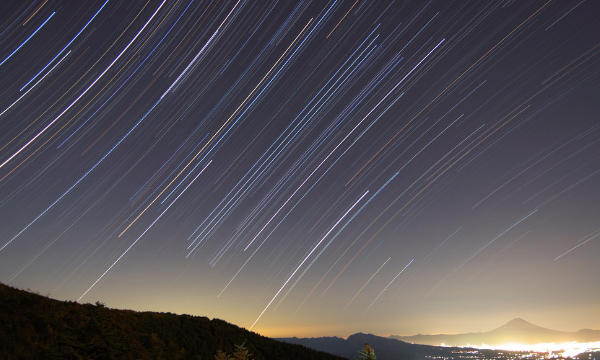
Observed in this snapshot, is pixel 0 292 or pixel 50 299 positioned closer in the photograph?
pixel 0 292

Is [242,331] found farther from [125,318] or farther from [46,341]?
[46,341]

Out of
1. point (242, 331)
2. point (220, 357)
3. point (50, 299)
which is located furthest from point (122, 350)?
point (242, 331)

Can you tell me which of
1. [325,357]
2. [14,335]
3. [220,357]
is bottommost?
[14,335]

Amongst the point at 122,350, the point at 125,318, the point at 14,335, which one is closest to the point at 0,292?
the point at 14,335

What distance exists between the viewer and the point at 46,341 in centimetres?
1235

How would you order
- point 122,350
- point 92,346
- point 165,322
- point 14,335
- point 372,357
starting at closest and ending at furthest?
point 92,346
point 122,350
point 14,335
point 372,357
point 165,322

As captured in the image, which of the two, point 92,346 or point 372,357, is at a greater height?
point 372,357

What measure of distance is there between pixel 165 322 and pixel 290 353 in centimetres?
1037

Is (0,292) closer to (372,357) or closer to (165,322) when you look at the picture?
(165,322)

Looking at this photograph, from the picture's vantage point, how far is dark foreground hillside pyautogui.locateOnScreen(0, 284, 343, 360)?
8.88 m

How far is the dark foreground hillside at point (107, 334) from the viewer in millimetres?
8883

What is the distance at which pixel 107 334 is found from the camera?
8867mm

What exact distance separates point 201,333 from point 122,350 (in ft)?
49.8

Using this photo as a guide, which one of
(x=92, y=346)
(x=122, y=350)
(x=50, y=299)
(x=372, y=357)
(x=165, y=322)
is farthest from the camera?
(x=165, y=322)
